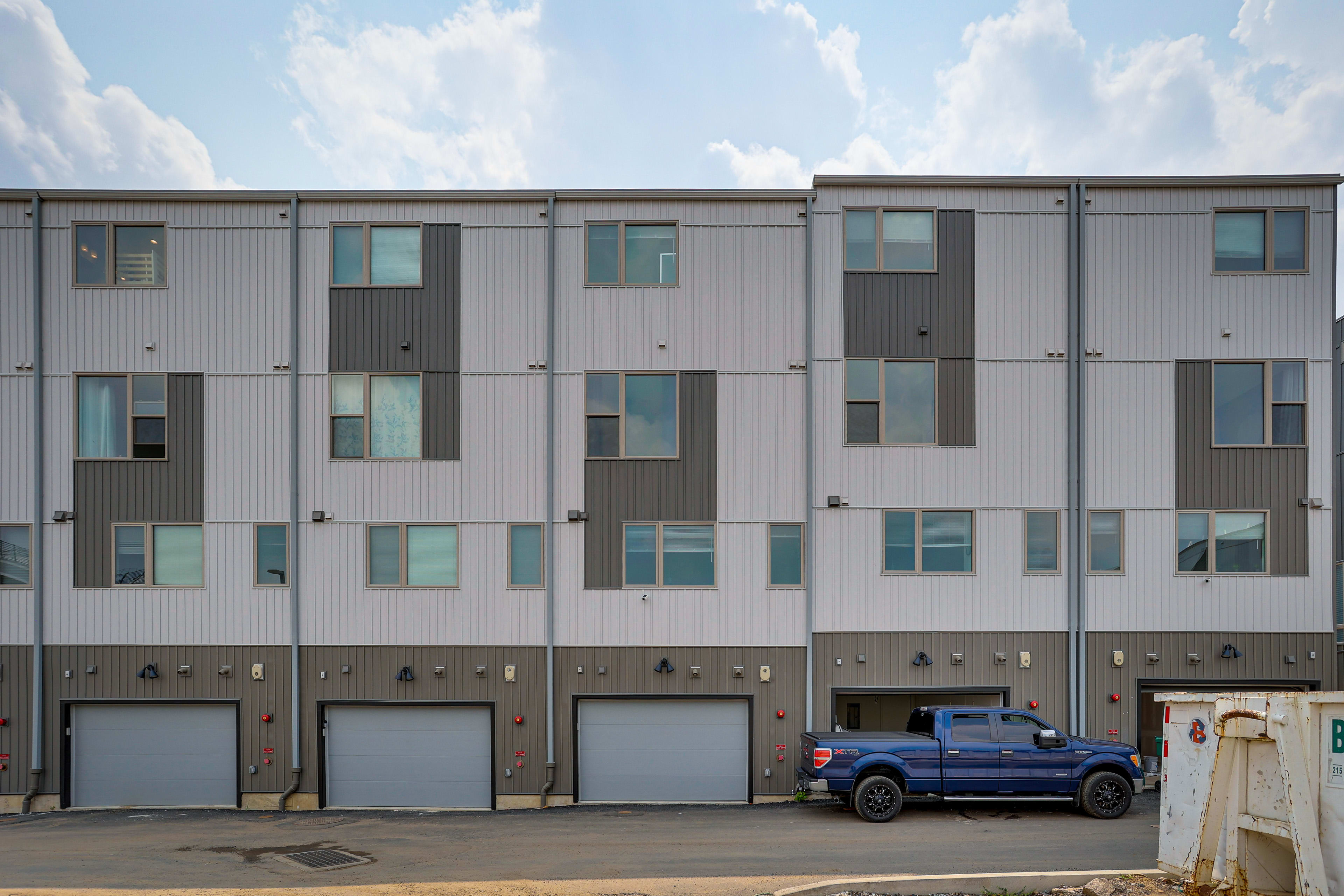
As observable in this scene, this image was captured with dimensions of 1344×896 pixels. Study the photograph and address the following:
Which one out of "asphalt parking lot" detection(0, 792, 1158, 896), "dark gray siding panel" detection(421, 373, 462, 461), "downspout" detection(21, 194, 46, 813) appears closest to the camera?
→ "asphalt parking lot" detection(0, 792, 1158, 896)

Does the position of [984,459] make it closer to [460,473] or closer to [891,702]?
[891,702]

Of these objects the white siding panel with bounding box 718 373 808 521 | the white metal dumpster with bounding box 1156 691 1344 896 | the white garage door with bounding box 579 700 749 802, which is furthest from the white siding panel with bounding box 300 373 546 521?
the white metal dumpster with bounding box 1156 691 1344 896

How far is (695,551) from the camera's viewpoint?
14.7 meters

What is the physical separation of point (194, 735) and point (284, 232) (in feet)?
29.5

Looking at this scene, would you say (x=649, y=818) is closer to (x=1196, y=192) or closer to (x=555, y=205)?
(x=555, y=205)

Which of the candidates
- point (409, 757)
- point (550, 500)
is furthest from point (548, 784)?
point (550, 500)

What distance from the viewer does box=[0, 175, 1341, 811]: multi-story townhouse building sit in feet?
47.4

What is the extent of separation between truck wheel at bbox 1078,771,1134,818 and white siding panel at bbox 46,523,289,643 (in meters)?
13.2

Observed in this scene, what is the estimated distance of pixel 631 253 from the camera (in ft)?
49.0

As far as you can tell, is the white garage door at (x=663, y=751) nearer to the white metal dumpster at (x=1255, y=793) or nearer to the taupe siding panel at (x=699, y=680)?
the taupe siding panel at (x=699, y=680)

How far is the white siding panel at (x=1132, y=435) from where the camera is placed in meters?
14.6

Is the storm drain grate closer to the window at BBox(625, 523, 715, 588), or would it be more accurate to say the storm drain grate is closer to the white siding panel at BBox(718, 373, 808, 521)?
the window at BBox(625, 523, 715, 588)

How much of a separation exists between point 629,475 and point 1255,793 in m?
9.88

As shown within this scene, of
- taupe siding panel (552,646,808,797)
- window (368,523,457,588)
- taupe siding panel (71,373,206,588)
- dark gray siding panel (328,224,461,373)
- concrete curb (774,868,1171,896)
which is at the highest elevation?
dark gray siding panel (328,224,461,373)
